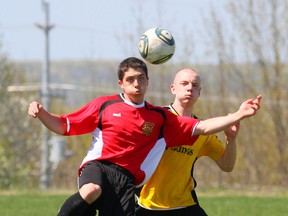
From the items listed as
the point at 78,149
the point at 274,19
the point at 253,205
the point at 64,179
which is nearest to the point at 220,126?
the point at 253,205

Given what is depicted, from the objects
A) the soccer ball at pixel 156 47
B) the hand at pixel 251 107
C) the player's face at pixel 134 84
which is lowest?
the hand at pixel 251 107

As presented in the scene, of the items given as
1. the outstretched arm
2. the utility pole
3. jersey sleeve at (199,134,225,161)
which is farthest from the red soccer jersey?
the utility pole

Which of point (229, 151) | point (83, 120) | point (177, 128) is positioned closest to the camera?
point (83, 120)

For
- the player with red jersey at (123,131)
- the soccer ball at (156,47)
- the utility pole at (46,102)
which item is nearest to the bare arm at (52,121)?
the player with red jersey at (123,131)

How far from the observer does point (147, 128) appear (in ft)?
25.8

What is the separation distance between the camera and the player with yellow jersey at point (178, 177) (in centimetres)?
833

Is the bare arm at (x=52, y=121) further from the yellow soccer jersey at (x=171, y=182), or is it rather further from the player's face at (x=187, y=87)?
the player's face at (x=187, y=87)

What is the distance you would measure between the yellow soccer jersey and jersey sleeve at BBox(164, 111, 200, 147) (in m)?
0.23

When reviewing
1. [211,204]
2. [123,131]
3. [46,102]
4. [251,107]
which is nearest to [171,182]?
[123,131]

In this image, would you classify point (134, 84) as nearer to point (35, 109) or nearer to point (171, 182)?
point (35, 109)

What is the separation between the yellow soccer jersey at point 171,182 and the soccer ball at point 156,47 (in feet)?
2.68

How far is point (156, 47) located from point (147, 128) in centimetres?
91

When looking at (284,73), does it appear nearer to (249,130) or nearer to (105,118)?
(249,130)

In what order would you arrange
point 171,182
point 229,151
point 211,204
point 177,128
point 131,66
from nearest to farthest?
point 131,66, point 177,128, point 171,182, point 229,151, point 211,204
